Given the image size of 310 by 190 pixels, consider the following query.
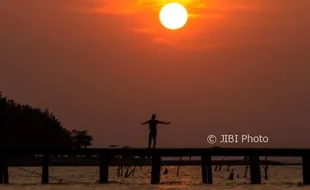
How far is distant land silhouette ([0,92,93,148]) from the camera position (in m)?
110

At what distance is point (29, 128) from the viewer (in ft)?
389

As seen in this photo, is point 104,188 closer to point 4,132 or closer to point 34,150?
point 34,150

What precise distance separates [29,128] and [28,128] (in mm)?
566

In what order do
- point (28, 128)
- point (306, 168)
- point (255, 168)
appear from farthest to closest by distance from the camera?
point (28, 128) → point (255, 168) → point (306, 168)

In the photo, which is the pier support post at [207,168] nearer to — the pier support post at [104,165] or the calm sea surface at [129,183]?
the calm sea surface at [129,183]

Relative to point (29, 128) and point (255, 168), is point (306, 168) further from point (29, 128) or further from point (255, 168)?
point (29, 128)

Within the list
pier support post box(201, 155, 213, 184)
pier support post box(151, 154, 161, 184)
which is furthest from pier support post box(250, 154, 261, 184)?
pier support post box(151, 154, 161, 184)

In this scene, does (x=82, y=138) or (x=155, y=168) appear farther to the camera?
(x=82, y=138)

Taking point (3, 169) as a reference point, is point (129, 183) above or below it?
below

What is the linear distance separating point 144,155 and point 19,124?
84405 millimetres

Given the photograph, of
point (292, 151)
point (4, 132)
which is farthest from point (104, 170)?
point (4, 132)

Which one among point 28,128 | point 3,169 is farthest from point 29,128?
point 3,169

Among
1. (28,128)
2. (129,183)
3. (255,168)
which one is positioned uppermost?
(28,128)

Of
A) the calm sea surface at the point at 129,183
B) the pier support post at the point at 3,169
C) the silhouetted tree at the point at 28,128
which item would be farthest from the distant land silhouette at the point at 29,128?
the pier support post at the point at 3,169
